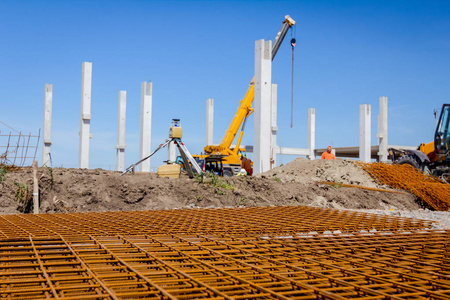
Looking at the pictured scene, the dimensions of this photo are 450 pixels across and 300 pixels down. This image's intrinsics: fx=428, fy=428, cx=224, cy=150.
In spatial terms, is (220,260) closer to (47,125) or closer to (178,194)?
(178,194)

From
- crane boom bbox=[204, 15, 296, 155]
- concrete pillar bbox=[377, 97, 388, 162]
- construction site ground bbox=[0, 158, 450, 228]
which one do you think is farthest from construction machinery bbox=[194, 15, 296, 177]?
construction site ground bbox=[0, 158, 450, 228]

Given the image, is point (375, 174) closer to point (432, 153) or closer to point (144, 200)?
point (432, 153)

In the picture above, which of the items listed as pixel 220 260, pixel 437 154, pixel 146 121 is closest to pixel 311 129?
pixel 437 154

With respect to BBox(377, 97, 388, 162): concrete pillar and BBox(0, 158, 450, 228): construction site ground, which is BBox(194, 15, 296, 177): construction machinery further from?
BBox(0, 158, 450, 228): construction site ground

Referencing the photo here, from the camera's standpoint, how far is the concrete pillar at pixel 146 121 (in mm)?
12523

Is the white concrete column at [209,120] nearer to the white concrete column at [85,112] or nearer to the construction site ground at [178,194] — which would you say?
the white concrete column at [85,112]

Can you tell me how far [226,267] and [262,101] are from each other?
7.01 meters

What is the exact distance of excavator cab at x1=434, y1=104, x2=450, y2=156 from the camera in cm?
1140

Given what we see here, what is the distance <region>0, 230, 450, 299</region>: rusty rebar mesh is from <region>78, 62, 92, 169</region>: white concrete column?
7084 mm

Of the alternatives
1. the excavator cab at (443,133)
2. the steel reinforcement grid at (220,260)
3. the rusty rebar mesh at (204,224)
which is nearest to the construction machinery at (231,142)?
the excavator cab at (443,133)

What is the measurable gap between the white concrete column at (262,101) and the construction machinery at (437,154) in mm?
5087

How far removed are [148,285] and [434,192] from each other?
957 cm

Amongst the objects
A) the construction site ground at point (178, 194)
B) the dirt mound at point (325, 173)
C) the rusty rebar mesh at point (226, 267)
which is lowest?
the rusty rebar mesh at point (226, 267)

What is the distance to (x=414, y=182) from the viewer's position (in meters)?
10.9
